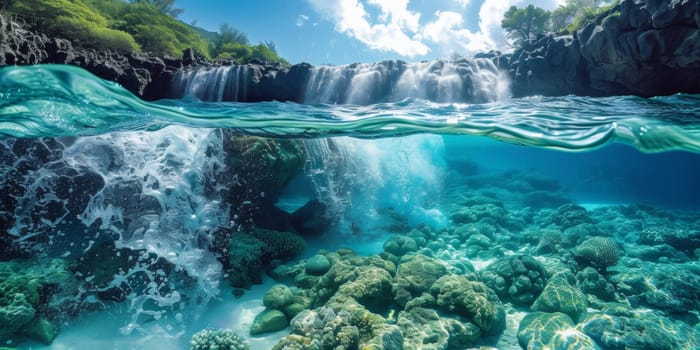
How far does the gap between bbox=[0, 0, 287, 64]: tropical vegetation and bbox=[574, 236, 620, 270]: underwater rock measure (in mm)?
26420

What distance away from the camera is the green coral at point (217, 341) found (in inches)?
217

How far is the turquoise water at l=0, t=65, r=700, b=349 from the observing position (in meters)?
6.14

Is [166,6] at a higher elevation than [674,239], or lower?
higher

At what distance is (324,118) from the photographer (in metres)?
9.67

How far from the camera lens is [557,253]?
10828 millimetres

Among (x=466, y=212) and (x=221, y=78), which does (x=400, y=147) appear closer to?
(x=466, y=212)

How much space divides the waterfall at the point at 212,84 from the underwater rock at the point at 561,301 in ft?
57.0

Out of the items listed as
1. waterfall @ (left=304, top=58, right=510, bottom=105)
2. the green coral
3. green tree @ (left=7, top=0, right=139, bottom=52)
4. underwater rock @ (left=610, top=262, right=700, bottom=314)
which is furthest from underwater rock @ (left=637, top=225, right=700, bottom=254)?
green tree @ (left=7, top=0, right=139, bottom=52)

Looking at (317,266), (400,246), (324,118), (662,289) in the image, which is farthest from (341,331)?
(662,289)

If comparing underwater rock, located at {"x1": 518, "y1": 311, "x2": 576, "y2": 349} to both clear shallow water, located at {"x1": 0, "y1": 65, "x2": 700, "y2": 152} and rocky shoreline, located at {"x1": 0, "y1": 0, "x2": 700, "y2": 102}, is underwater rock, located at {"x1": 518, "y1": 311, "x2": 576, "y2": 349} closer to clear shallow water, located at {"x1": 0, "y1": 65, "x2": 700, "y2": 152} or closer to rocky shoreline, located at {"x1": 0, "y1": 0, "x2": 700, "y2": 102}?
clear shallow water, located at {"x1": 0, "y1": 65, "x2": 700, "y2": 152}

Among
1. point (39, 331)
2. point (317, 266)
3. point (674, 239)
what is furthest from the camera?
point (674, 239)

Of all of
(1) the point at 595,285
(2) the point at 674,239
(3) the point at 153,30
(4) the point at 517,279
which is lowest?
(2) the point at 674,239

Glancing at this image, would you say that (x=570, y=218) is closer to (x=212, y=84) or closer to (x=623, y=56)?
(x=623, y=56)

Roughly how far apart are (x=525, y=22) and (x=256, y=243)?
31.5 metres
